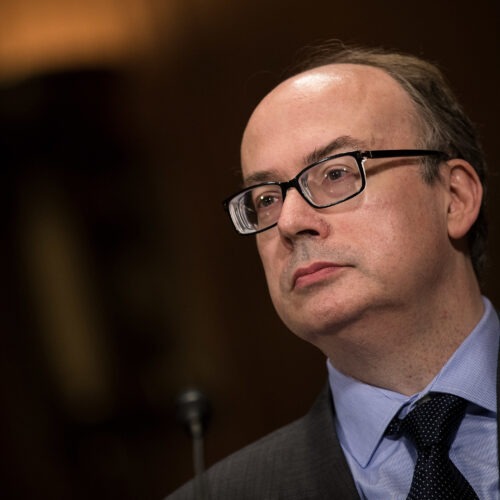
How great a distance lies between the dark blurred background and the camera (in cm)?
199

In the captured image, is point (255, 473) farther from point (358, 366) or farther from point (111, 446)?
point (111, 446)

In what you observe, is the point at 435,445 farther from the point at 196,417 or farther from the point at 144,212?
the point at 144,212

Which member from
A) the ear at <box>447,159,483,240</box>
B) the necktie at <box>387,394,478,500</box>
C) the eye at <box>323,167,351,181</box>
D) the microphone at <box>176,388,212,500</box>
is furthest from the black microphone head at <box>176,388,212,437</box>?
the ear at <box>447,159,483,240</box>

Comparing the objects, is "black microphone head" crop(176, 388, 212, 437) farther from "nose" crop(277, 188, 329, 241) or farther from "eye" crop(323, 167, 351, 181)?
"eye" crop(323, 167, 351, 181)

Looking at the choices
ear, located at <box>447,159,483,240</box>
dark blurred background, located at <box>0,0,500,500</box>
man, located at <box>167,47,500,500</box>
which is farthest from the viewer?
dark blurred background, located at <box>0,0,500,500</box>

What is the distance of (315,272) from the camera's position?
4.41ft

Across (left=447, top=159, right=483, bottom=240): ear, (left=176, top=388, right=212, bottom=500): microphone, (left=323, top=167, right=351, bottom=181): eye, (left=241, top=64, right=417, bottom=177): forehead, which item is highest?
(left=241, top=64, right=417, bottom=177): forehead

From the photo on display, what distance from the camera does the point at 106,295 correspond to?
2.04m

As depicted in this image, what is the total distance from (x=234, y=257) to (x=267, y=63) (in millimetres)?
542

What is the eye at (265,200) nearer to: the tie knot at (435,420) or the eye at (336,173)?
the eye at (336,173)

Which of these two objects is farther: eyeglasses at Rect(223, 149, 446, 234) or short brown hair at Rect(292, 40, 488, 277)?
short brown hair at Rect(292, 40, 488, 277)

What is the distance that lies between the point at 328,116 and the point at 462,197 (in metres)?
0.33

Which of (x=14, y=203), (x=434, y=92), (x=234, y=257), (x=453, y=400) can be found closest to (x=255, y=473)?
(x=453, y=400)

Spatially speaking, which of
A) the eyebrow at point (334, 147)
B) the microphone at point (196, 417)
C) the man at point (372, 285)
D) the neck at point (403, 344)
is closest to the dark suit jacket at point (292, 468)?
the man at point (372, 285)
